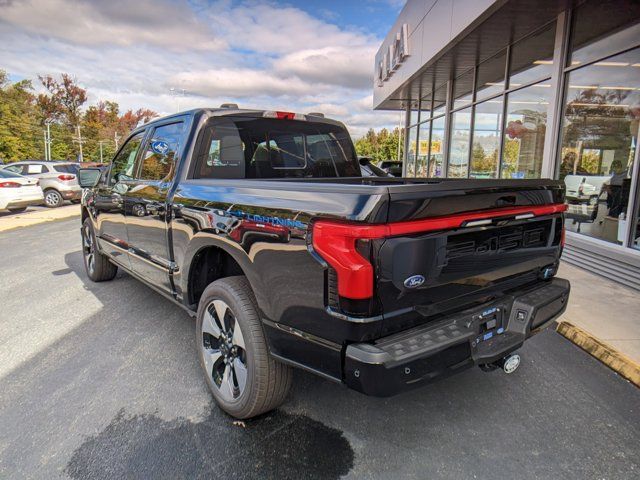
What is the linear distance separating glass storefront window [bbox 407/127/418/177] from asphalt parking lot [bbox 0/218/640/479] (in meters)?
14.9

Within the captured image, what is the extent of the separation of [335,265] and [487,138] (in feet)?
34.1

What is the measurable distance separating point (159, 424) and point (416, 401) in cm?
165

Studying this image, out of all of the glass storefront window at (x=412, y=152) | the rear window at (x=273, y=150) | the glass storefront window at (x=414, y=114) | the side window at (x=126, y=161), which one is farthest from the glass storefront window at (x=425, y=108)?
the side window at (x=126, y=161)

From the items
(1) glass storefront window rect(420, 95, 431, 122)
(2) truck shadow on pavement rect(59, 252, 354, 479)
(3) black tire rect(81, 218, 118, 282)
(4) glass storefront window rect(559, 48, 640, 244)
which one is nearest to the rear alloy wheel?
(2) truck shadow on pavement rect(59, 252, 354, 479)

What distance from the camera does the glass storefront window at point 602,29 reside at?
6149 millimetres

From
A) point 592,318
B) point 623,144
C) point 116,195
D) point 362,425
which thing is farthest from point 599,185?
point 116,195

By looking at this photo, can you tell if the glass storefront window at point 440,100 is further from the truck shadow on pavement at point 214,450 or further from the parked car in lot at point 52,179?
the truck shadow on pavement at point 214,450

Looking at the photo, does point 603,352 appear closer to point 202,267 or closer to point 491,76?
point 202,267

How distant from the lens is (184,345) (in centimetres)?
382

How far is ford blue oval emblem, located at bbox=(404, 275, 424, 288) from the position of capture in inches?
78.1

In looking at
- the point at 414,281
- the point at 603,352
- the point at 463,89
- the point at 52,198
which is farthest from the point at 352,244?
the point at 52,198

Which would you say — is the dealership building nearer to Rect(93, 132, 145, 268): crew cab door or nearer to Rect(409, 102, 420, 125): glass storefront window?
Rect(409, 102, 420, 125): glass storefront window

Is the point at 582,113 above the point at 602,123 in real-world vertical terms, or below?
above

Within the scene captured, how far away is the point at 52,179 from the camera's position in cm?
1595
